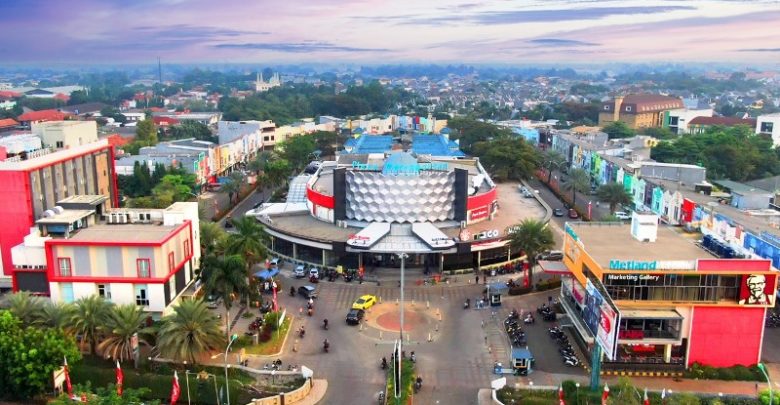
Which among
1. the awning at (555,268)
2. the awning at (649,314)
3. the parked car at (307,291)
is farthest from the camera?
the parked car at (307,291)

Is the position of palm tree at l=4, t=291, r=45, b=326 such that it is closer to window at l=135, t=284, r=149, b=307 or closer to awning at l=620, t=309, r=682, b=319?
window at l=135, t=284, r=149, b=307

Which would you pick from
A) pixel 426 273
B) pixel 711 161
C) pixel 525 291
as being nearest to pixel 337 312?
pixel 426 273

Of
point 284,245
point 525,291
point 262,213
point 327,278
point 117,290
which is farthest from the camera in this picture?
point 262,213

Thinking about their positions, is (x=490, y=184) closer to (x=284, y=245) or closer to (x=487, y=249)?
(x=487, y=249)

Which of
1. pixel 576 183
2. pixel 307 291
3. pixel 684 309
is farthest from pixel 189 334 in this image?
pixel 576 183

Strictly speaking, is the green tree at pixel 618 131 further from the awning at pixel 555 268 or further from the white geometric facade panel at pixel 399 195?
the awning at pixel 555 268

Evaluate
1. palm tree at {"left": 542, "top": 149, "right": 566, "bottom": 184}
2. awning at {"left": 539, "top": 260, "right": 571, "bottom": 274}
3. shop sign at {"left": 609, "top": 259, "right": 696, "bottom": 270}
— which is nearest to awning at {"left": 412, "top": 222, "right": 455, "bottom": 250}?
awning at {"left": 539, "top": 260, "right": 571, "bottom": 274}

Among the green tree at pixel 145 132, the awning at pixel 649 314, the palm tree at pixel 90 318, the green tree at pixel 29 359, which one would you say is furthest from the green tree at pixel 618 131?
the green tree at pixel 29 359
